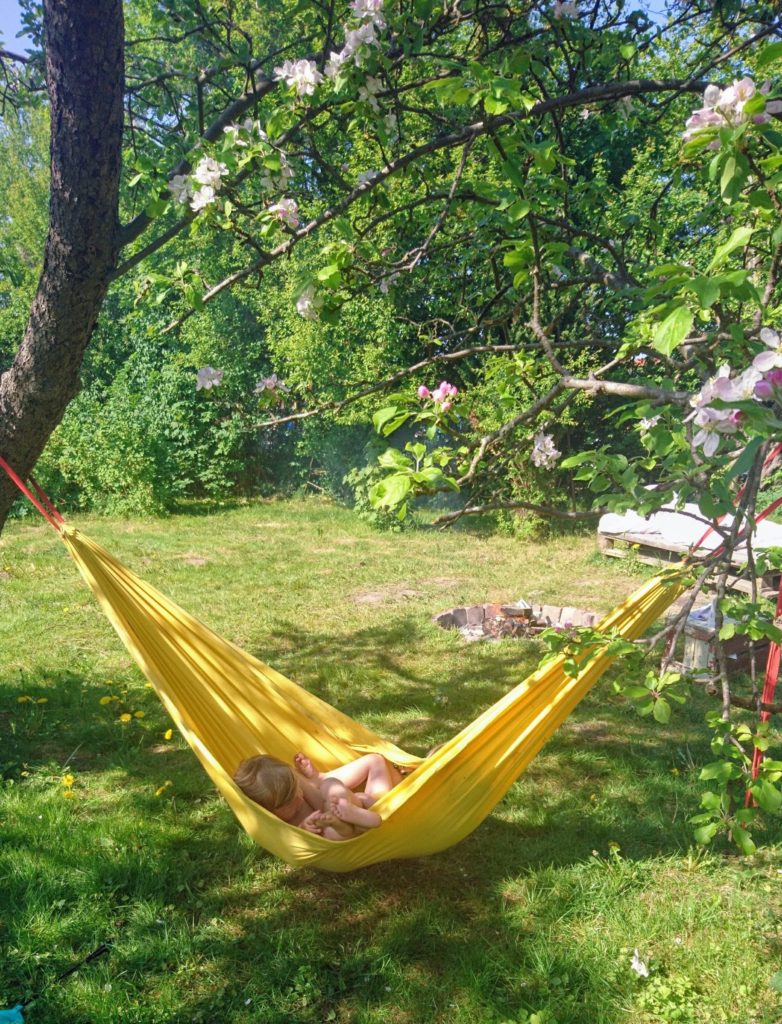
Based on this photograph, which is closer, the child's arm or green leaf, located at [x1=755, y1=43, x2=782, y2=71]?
green leaf, located at [x1=755, y1=43, x2=782, y2=71]

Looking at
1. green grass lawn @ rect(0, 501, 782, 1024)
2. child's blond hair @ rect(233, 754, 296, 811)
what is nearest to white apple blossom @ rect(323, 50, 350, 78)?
child's blond hair @ rect(233, 754, 296, 811)

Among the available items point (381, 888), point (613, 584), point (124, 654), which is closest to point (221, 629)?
point (124, 654)

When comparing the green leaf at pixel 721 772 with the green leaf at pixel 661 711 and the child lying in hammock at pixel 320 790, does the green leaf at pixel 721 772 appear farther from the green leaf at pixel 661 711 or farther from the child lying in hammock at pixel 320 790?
the child lying in hammock at pixel 320 790

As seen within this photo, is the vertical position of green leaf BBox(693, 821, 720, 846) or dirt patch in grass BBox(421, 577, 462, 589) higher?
green leaf BBox(693, 821, 720, 846)

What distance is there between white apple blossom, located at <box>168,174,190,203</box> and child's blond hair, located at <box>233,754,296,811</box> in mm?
1496

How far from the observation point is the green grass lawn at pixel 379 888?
165 cm

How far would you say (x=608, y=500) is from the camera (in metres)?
1.29

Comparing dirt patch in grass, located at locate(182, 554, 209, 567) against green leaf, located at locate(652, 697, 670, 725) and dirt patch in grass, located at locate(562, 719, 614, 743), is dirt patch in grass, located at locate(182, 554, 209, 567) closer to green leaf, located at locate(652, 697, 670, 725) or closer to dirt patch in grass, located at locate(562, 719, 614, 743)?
dirt patch in grass, located at locate(562, 719, 614, 743)

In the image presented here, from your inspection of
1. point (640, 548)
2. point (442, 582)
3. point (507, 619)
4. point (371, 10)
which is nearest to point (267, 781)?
point (371, 10)

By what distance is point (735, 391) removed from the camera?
982mm

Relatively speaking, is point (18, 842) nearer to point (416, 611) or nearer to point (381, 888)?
point (381, 888)

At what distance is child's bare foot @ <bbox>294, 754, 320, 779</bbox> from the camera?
227cm

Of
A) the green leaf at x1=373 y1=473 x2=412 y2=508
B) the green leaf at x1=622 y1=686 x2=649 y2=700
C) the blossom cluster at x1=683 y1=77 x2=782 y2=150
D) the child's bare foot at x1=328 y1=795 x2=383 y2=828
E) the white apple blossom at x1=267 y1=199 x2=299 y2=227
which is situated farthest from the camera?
the child's bare foot at x1=328 y1=795 x2=383 y2=828

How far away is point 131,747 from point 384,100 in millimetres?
2341
